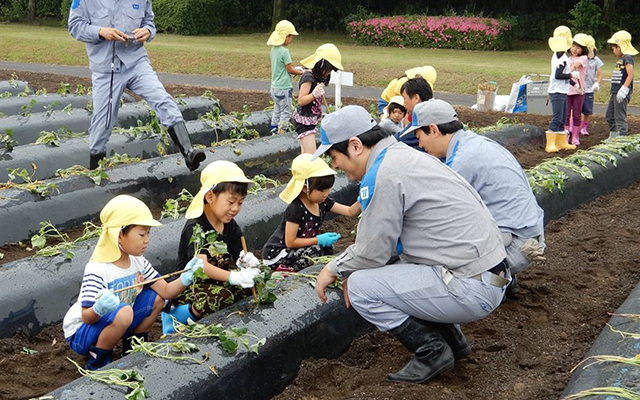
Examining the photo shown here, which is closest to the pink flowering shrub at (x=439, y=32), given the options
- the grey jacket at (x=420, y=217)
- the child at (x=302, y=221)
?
the child at (x=302, y=221)

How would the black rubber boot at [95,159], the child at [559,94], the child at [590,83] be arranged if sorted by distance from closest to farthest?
the black rubber boot at [95,159], the child at [559,94], the child at [590,83]

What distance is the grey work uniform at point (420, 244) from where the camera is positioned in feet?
13.5

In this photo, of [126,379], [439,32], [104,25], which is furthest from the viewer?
[439,32]

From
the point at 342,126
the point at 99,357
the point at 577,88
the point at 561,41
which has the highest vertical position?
the point at 342,126

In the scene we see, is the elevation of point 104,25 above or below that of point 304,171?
above

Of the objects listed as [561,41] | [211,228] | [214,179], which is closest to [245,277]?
[211,228]

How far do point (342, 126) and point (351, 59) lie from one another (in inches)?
793

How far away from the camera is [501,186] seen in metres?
5.27

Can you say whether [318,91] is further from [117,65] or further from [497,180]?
[497,180]

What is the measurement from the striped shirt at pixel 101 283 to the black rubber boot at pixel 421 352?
1.42 meters

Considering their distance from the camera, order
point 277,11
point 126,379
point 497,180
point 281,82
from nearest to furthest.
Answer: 1. point 126,379
2. point 497,180
3. point 281,82
4. point 277,11

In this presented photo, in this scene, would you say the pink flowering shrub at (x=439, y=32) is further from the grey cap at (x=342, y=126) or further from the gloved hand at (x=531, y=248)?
the grey cap at (x=342, y=126)

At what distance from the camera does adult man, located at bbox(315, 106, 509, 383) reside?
4133 millimetres

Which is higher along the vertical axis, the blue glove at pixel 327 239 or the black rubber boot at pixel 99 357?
the blue glove at pixel 327 239
